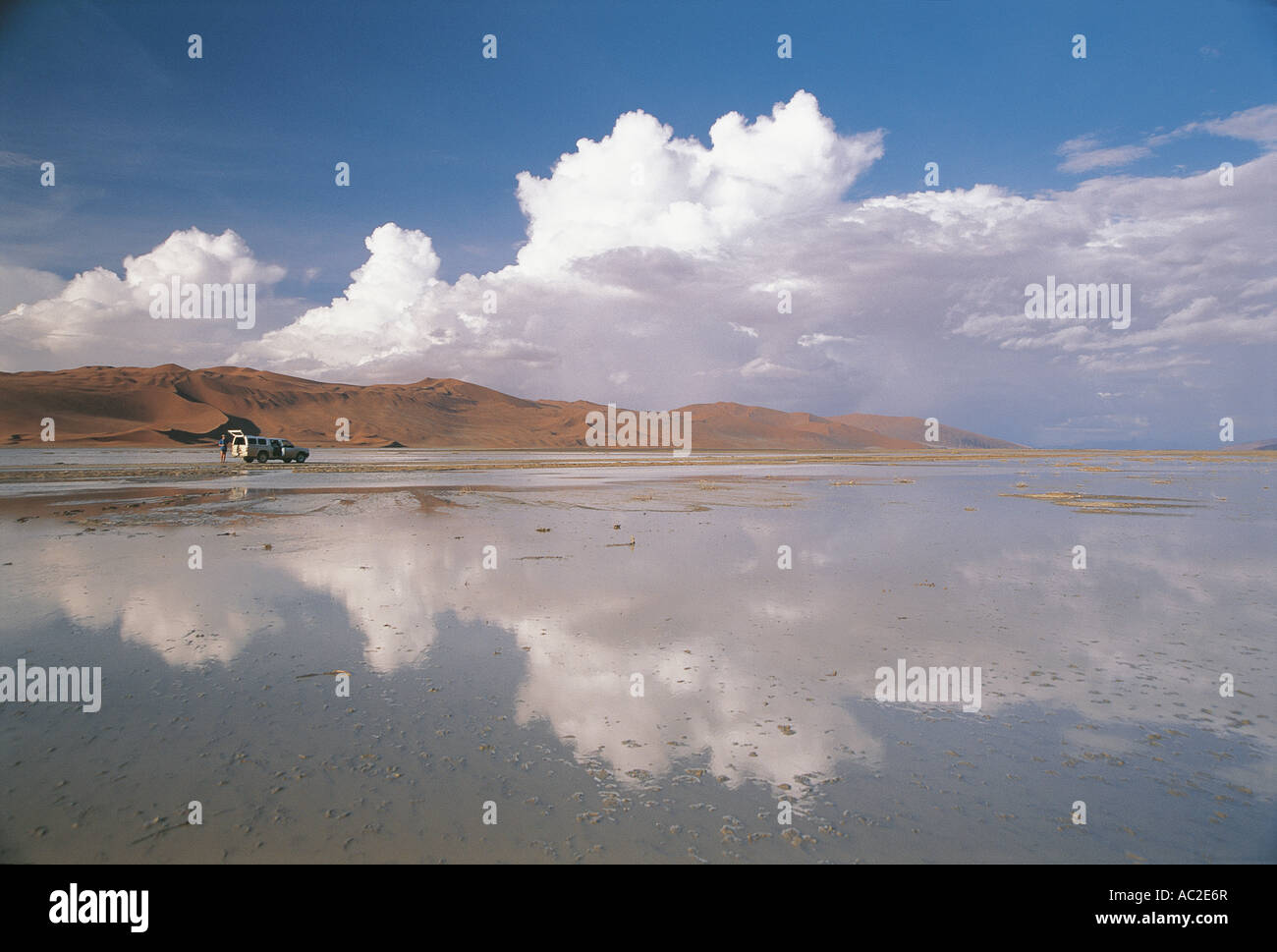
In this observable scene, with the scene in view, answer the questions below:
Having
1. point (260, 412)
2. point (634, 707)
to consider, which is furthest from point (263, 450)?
point (260, 412)

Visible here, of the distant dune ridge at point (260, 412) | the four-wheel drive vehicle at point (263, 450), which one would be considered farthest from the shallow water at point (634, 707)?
the distant dune ridge at point (260, 412)

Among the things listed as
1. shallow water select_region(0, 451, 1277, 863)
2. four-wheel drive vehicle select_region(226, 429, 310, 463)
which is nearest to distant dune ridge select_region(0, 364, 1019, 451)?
four-wheel drive vehicle select_region(226, 429, 310, 463)

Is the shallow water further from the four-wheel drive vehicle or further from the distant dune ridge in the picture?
the distant dune ridge

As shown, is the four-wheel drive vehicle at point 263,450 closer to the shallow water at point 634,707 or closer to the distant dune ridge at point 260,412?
the shallow water at point 634,707

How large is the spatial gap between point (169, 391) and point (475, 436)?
199 feet

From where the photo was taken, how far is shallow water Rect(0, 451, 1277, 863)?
3.60m

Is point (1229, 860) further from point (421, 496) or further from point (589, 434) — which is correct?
point (589, 434)

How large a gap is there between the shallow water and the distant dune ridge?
4010 inches

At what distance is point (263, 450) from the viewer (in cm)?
4622

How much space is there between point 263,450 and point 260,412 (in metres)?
112

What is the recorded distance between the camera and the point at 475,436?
5876 inches

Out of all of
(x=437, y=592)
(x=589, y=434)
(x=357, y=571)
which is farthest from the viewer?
(x=589, y=434)

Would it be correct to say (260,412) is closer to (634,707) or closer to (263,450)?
(263,450)
